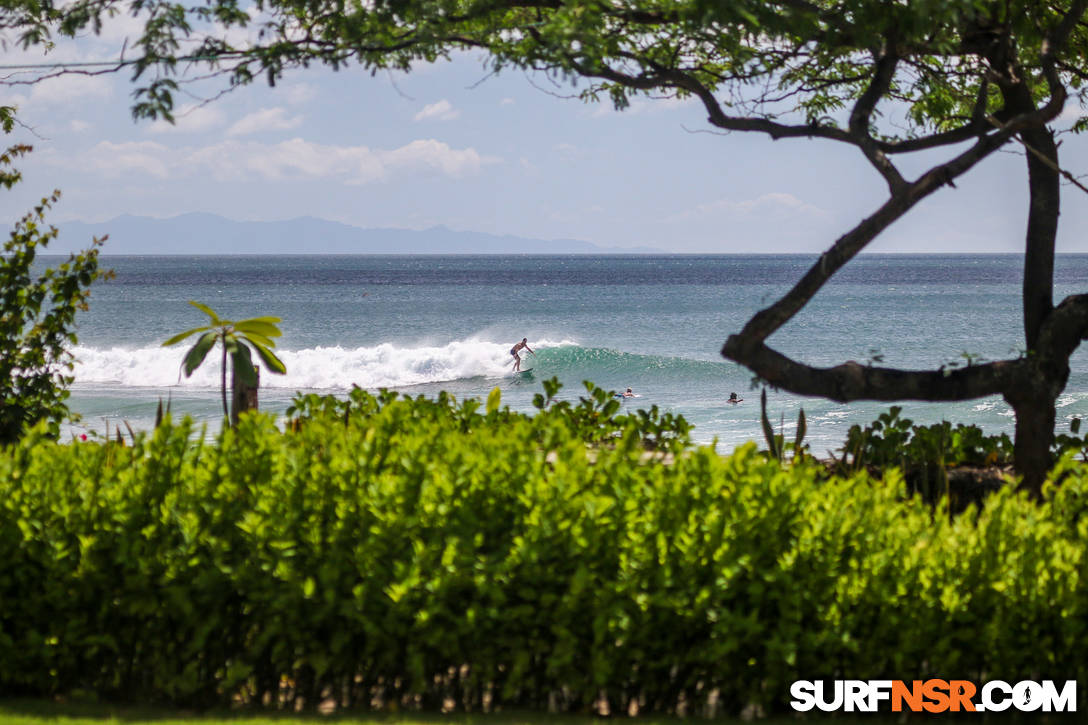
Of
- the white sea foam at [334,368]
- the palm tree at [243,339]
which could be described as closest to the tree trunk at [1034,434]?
the palm tree at [243,339]

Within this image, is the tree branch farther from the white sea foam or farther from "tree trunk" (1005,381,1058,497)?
the white sea foam

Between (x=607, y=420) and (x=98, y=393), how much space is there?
22.4 m

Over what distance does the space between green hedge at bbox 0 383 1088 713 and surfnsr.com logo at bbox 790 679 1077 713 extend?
50 mm

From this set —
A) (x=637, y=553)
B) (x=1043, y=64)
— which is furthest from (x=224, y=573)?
(x=1043, y=64)

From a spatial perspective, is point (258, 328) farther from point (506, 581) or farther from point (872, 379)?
point (872, 379)

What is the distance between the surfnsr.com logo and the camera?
12.7 feet

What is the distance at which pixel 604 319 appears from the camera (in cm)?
5403

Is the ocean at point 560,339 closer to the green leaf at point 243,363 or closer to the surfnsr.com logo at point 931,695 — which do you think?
the green leaf at point 243,363

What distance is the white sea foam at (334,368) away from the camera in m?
29.2

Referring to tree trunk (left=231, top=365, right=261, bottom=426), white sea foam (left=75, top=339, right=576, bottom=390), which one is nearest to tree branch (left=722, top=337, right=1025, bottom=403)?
tree trunk (left=231, top=365, right=261, bottom=426)

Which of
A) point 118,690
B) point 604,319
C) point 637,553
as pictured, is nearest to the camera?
point 637,553

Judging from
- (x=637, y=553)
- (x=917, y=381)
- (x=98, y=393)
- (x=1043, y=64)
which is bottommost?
(x=98, y=393)

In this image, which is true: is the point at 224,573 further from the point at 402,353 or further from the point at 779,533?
the point at 402,353

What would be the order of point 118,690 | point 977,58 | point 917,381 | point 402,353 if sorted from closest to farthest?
point 118,690 < point 917,381 < point 977,58 < point 402,353
